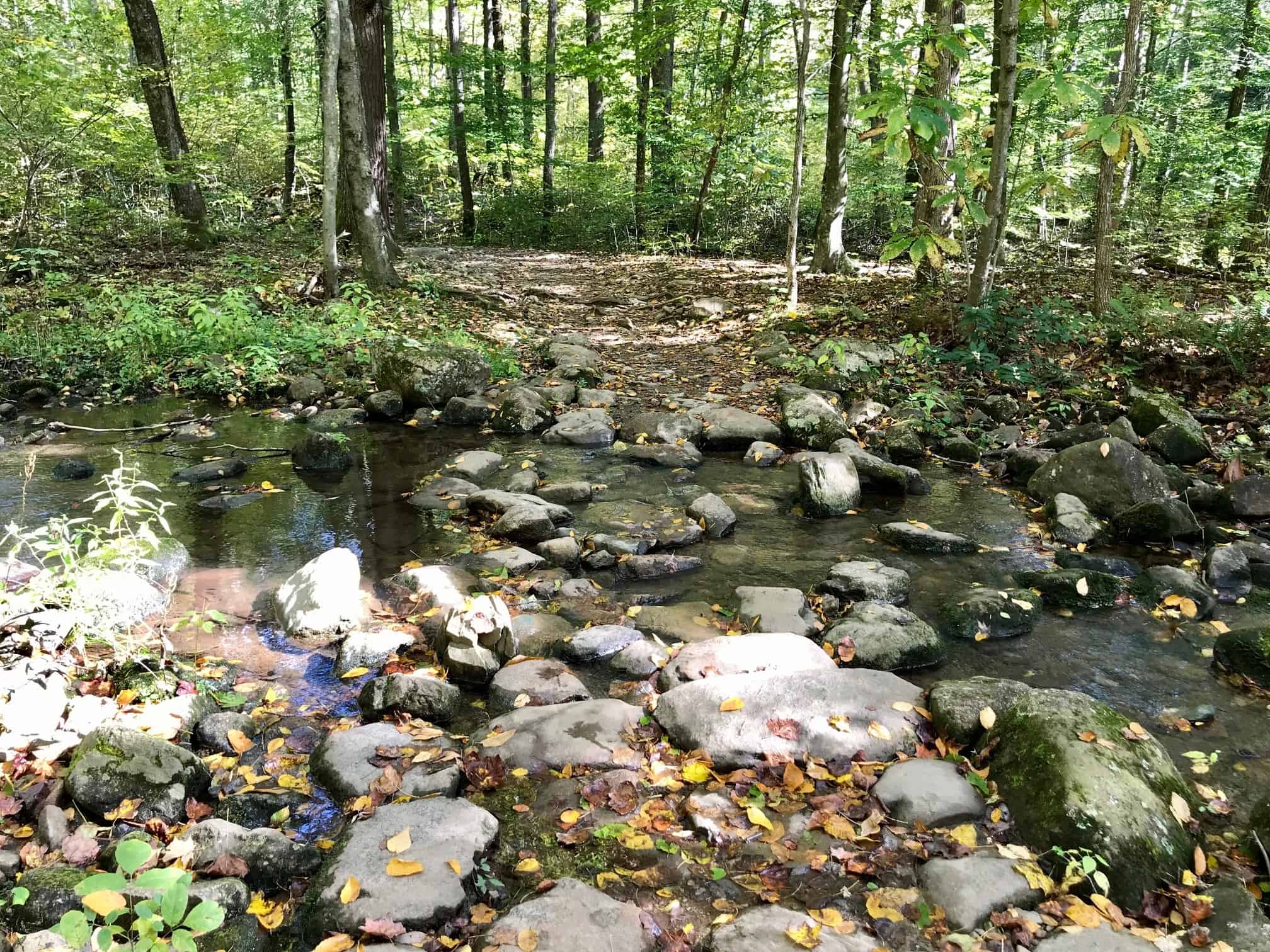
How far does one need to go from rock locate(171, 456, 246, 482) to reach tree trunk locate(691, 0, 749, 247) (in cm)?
1229

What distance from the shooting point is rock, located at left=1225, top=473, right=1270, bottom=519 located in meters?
5.95

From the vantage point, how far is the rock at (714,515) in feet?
19.4

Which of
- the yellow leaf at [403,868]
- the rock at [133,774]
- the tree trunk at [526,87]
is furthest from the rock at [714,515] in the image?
the tree trunk at [526,87]

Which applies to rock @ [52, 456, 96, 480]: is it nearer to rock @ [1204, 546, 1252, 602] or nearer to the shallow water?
the shallow water

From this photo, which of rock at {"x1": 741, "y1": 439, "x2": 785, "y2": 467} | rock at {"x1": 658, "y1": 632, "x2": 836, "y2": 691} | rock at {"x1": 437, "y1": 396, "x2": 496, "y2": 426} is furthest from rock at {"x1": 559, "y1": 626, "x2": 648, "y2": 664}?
rock at {"x1": 437, "y1": 396, "x2": 496, "y2": 426}

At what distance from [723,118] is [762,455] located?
1060 centimetres

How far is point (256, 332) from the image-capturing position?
9.66 metres

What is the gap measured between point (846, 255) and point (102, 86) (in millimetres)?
12458

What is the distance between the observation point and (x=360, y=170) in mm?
10852

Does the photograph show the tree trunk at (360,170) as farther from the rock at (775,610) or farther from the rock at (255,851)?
the rock at (255,851)

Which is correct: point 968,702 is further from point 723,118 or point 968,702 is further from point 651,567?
point 723,118

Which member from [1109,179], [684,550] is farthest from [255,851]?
[1109,179]

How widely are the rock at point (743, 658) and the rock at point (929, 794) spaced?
0.70 metres

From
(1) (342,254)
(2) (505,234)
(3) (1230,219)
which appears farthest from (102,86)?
(3) (1230,219)
